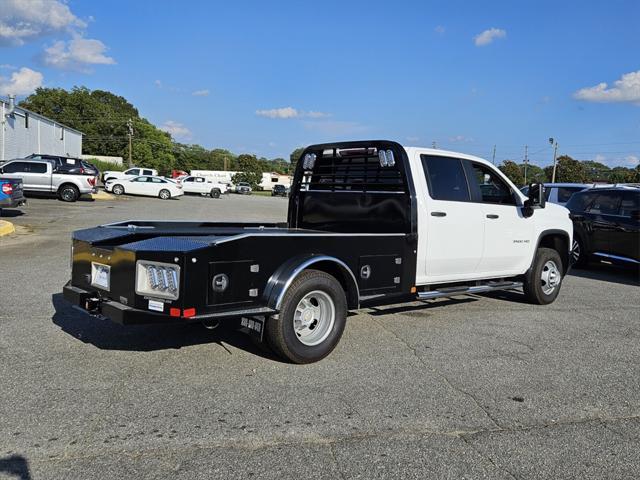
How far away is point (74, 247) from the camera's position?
5.42 m

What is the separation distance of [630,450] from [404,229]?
3092mm

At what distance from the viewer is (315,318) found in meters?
5.26

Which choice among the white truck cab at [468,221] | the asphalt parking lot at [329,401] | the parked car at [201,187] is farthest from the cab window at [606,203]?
the parked car at [201,187]

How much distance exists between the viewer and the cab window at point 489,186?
7.07 metres

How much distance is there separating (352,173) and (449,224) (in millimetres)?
1344

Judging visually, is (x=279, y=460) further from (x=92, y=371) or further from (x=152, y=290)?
(x=92, y=371)

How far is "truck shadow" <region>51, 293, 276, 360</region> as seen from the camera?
5.48 metres

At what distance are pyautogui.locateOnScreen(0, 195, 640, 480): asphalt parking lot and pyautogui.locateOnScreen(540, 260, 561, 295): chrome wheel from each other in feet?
3.66

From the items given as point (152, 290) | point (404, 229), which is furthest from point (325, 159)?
point (152, 290)

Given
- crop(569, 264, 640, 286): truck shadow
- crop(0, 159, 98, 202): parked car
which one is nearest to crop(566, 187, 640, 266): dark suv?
crop(569, 264, 640, 286): truck shadow

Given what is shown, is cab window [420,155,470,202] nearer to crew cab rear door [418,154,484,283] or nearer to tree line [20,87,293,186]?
crew cab rear door [418,154,484,283]

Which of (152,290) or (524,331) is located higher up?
(152,290)

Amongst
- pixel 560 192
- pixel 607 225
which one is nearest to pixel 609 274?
pixel 607 225

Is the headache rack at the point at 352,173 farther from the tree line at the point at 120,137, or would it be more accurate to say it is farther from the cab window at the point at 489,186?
the tree line at the point at 120,137
